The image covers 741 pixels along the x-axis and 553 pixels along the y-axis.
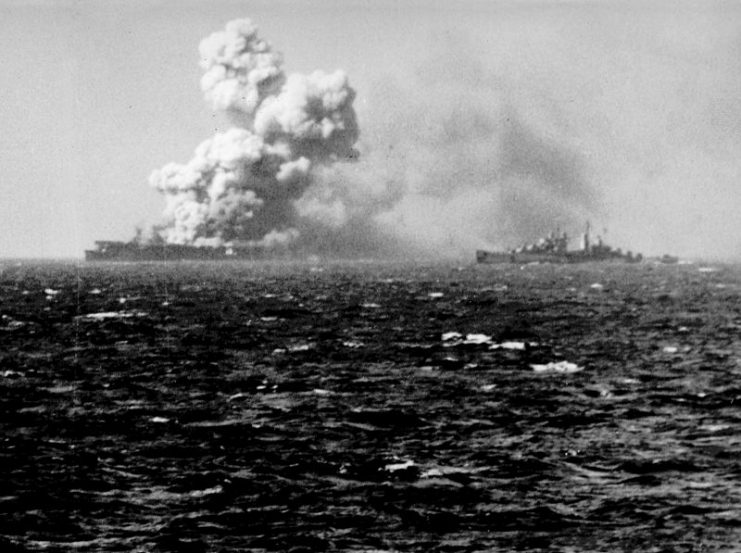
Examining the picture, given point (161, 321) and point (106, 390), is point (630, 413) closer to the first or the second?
point (106, 390)

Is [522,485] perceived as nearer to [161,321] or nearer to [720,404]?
[720,404]

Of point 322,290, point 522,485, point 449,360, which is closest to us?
point 522,485

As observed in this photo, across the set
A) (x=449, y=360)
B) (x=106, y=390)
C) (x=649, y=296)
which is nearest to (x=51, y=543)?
(x=106, y=390)

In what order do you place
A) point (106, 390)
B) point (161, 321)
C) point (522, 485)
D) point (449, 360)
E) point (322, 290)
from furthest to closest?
1. point (322, 290)
2. point (161, 321)
3. point (449, 360)
4. point (106, 390)
5. point (522, 485)

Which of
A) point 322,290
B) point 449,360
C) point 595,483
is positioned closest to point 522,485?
point 595,483

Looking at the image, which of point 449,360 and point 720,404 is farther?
point 449,360

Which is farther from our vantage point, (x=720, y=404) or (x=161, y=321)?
(x=161, y=321)
